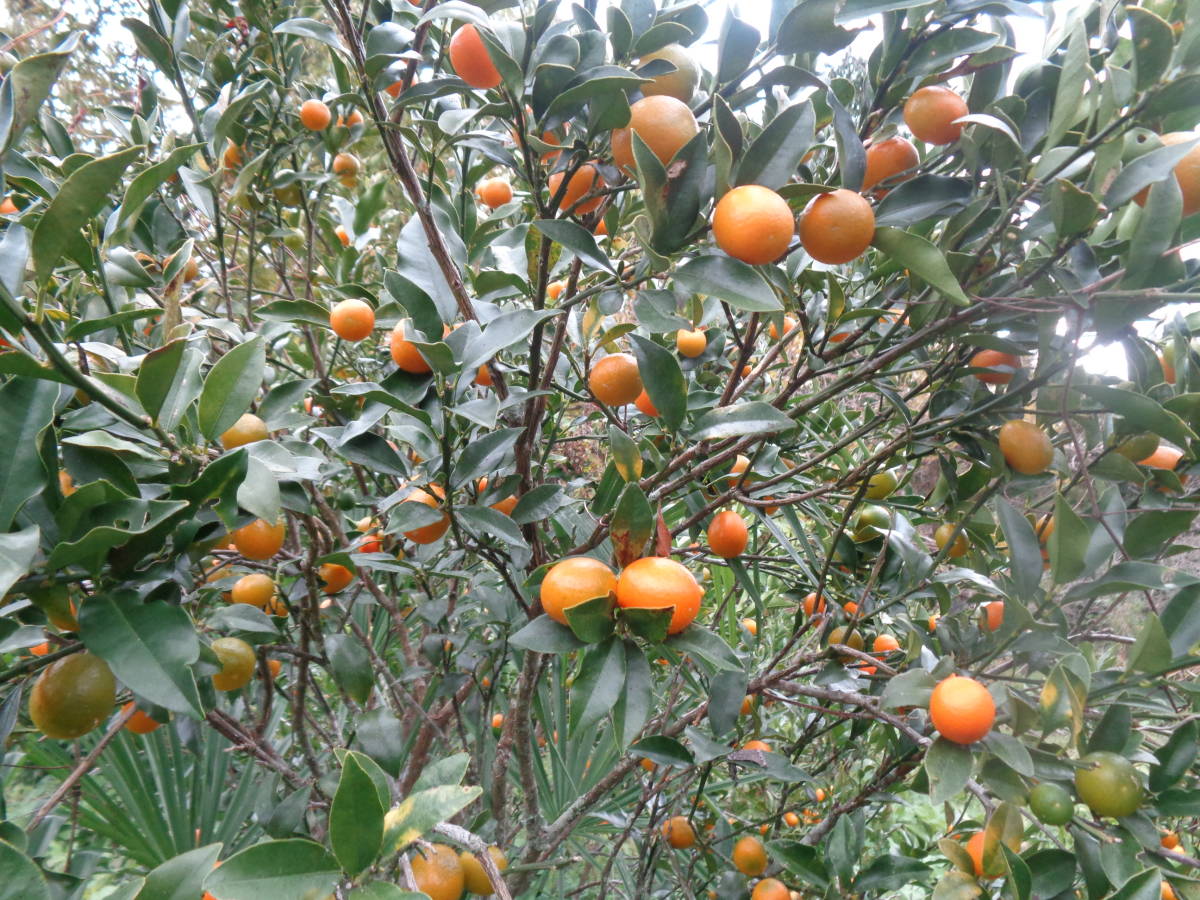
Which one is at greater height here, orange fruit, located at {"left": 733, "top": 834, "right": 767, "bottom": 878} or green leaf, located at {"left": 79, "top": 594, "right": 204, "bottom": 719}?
green leaf, located at {"left": 79, "top": 594, "right": 204, "bottom": 719}

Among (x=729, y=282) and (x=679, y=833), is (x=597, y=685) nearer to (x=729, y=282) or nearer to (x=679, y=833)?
(x=729, y=282)

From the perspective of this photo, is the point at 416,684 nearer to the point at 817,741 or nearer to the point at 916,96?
the point at 817,741

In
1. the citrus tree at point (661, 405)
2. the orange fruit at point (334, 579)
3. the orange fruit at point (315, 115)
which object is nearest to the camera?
the citrus tree at point (661, 405)

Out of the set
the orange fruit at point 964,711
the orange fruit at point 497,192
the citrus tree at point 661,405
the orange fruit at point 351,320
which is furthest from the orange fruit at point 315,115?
the orange fruit at point 964,711

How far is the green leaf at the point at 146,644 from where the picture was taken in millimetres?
432

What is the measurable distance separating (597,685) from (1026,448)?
1.53 ft

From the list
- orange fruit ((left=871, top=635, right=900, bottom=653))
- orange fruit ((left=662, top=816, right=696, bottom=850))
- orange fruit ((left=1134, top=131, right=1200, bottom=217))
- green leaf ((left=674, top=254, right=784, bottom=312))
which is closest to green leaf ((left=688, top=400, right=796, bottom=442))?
green leaf ((left=674, top=254, right=784, bottom=312))

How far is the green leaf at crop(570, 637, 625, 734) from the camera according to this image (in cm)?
51

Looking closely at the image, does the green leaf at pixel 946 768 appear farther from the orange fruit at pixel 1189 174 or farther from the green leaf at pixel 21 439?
the green leaf at pixel 21 439

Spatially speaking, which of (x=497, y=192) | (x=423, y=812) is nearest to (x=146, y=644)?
(x=423, y=812)

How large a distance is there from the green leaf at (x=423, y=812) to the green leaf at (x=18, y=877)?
18 cm

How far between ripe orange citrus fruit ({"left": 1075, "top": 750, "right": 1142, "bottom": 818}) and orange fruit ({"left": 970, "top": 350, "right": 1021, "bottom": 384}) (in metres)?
0.37

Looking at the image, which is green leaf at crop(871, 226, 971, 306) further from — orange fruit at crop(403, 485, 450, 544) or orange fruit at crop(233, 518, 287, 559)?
orange fruit at crop(233, 518, 287, 559)

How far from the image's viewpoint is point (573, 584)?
529 mm
